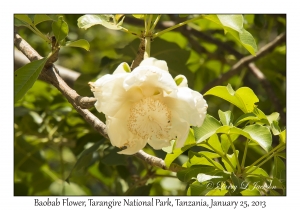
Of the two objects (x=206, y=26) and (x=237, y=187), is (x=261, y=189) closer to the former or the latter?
(x=237, y=187)

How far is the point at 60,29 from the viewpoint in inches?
50.1

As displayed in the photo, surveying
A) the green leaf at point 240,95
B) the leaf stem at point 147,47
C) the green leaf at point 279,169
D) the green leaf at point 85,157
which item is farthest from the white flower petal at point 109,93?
the green leaf at point 85,157

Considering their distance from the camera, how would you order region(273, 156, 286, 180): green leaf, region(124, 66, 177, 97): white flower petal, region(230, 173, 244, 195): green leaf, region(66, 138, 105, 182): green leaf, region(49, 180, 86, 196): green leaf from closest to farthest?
region(124, 66, 177, 97): white flower petal < region(230, 173, 244, 195): green leaf < region(273, 156, 286, 180): green leaf < region(66, 138, 105, 182): green leaf < region(49, 180, 86, 196): green leaf

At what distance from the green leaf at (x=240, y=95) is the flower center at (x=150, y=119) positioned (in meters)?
0.16

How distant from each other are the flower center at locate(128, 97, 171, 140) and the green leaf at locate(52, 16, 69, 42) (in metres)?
0.28

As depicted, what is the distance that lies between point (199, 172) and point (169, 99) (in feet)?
0.75

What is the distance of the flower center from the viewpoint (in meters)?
1.17

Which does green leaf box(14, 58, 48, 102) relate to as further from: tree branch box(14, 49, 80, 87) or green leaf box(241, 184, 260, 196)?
tree branch box(14, 49, 80, 87)

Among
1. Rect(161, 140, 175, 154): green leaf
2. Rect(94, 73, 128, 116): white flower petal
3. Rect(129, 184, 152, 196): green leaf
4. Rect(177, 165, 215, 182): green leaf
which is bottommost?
Rect(129, 184, 152, 196): green leaf

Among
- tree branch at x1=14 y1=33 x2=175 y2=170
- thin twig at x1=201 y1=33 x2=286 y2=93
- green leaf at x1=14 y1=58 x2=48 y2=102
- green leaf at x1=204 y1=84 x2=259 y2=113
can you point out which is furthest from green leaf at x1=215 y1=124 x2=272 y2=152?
thin twig at x1=201 y1=33 x2=286 y2=93

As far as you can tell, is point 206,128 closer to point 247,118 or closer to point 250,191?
point 247,118

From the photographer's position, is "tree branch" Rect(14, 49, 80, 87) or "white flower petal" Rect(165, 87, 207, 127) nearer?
"white flower petal" Rect(165, 87, 207, 127)

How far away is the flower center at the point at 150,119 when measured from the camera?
3.83ft

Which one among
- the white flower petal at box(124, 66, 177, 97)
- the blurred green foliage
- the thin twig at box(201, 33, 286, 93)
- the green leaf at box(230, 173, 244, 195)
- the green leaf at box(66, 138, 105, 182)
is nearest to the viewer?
the white flower petal at box(124, 66, 177, 97)
